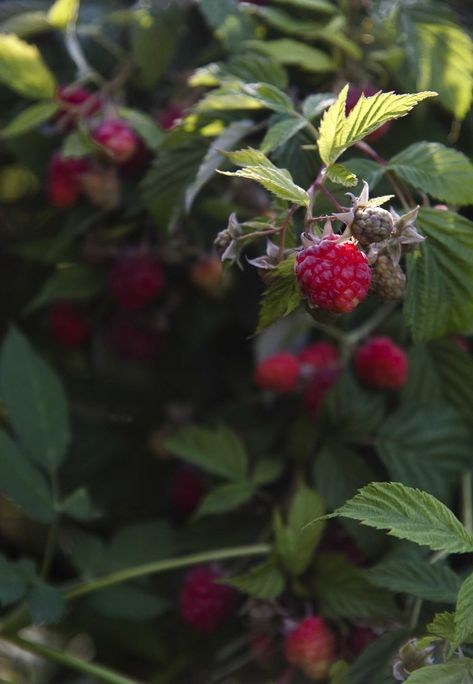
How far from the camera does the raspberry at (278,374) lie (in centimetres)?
105

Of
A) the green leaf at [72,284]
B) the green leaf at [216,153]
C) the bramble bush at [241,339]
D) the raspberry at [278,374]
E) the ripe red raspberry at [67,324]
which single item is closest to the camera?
the bramble bush at [241,339]

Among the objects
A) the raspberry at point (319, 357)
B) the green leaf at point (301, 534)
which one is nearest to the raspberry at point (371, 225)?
the green leaf at point (301, 534)

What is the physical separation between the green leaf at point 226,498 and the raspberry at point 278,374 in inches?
4.3

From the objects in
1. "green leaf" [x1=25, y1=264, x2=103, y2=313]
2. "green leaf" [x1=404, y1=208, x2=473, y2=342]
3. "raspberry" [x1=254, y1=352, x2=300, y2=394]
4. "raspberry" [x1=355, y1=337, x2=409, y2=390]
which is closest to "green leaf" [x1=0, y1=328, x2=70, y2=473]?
"green leaf" [x1=25, y1=264, x2=103, y2=313]

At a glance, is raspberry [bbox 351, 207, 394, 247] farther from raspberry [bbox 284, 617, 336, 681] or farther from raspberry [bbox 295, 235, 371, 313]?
raspberry [bbox 284, 617, 336, 681]

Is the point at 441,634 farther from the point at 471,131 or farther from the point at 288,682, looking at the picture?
the point at 471,131

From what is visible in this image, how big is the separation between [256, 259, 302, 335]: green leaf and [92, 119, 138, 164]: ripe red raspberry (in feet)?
1.39

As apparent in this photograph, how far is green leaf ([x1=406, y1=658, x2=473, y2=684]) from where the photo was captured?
2.08 ft

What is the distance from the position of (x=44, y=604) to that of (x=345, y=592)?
0.92 ft

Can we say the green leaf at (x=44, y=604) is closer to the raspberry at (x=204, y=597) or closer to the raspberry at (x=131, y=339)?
the raspberry at (x=204, y=597)

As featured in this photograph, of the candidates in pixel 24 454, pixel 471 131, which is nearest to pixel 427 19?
pixel 471 131

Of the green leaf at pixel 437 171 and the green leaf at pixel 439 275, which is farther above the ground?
the green leaf at pixel 437 171

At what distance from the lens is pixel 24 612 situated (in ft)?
3.28

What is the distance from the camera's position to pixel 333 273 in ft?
1.98
